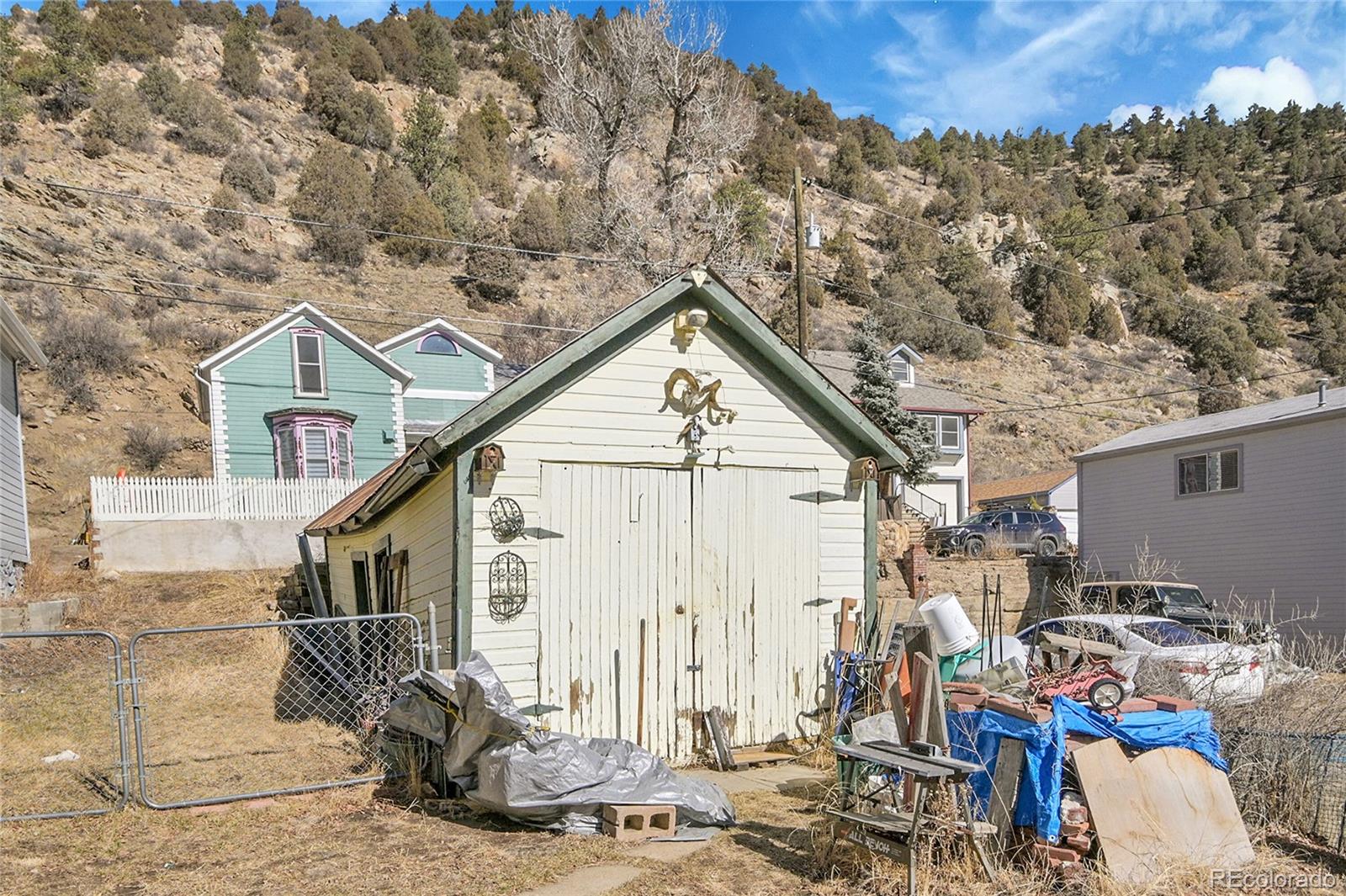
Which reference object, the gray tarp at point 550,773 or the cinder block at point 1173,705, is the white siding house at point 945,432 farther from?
the gray tarp at point 550,773

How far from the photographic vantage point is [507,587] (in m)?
7.88

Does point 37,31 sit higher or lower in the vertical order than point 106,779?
higher

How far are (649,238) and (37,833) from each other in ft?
86.4

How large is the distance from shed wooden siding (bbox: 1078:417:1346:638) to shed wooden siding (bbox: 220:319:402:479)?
19291mm

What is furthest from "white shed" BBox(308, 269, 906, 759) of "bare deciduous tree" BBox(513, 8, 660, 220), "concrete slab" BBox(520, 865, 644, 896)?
"bare deciduous tree" BBox(513, 8, 660, 220)

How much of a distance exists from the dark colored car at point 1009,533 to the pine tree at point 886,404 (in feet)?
15.8

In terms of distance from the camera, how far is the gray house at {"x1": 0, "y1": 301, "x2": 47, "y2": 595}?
16.3 m

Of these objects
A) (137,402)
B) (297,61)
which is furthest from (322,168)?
(137,402)

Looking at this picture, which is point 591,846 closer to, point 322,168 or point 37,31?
point 322,168

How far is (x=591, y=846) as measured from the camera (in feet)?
20.0

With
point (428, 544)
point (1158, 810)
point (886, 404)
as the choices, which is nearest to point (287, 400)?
point (428, 544)

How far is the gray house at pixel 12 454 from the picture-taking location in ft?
53.5

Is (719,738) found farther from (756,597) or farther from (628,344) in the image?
(628,344)

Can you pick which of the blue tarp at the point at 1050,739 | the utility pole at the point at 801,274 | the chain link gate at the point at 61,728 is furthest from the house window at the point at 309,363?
the blue tarp at the point at 1050,739
